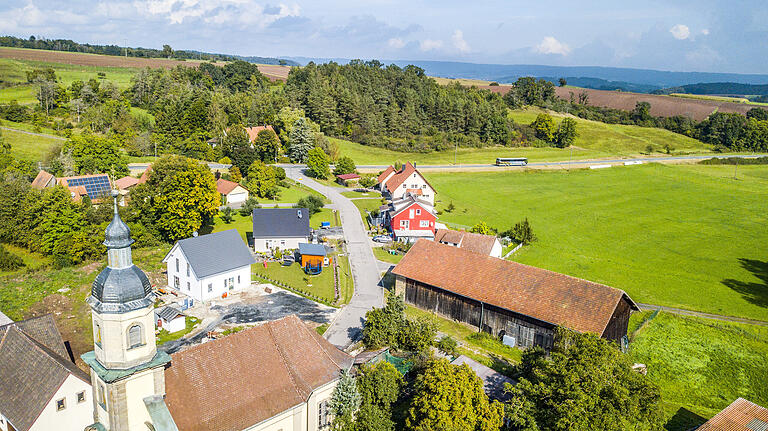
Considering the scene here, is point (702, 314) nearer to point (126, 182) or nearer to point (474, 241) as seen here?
point (474, 241)

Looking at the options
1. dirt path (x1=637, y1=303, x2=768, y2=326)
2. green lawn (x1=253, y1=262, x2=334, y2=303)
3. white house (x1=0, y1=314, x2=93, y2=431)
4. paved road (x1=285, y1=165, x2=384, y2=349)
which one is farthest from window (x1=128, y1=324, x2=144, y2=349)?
dirt path (x1=637, y1=303, x2=768, y2=326)

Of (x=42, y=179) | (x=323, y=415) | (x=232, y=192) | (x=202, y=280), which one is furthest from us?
(x=232, y=192)

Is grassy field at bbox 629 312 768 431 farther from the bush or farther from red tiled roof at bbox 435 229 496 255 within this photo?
the bush

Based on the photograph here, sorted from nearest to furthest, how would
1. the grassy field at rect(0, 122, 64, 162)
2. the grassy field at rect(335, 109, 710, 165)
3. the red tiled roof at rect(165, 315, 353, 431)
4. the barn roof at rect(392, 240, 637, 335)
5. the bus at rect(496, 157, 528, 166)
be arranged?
1. the red tiled roof at rect(165, 315, 353, 431)
2. the barn roof at rect(392, 240, 637, 335)
3. the grassy field at rect(0, 122, 64, 162)
4. the bus at rect(496, 157, 528, 166)
5. the grassy field at rect(335, 109, 710, 165)

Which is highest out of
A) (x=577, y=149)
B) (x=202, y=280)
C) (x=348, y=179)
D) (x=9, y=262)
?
(x=577, y=149)

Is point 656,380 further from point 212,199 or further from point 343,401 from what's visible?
point 212,199

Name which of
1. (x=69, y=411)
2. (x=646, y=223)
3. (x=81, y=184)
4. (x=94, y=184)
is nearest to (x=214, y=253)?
(x=69, y=411)

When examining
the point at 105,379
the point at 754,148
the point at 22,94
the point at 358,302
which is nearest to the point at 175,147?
the point at 22,94
